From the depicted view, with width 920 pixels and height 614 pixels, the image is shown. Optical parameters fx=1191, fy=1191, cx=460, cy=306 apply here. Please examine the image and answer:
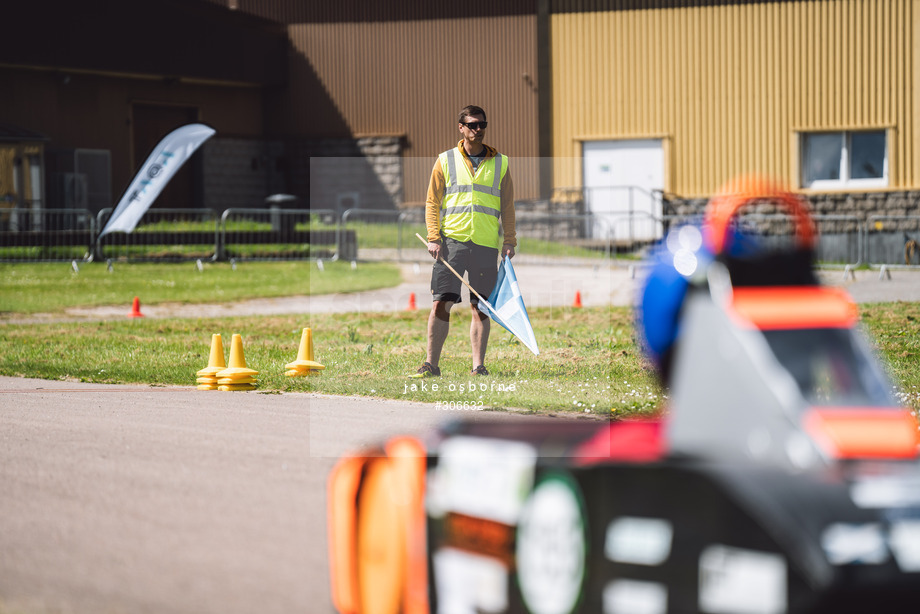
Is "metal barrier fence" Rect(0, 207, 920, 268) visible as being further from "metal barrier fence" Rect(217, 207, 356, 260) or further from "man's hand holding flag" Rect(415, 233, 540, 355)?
"man's hand holding flag" Rect(415, 233, 540, 355)

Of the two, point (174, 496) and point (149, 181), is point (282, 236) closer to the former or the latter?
point (149, 181)

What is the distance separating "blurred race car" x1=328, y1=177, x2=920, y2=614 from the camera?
2914mm

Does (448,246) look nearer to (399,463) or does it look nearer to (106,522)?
(106,522)

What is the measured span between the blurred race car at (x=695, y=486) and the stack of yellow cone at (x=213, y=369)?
5843mm

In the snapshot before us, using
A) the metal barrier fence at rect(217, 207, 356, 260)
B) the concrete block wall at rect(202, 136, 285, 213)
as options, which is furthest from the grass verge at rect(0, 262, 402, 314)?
the concrete block wall at rect(202, 136, 285, 213)

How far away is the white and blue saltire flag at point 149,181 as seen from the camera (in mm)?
21031

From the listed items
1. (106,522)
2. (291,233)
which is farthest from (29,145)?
(106,522)

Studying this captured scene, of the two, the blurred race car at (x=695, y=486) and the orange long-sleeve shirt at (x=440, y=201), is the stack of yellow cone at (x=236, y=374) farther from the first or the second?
the blurred race car at (x=695, y=486)

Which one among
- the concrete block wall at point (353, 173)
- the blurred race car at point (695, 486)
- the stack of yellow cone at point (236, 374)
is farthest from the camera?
the concrete block wall at point (353, 173)

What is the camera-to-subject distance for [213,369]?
31.9 feet

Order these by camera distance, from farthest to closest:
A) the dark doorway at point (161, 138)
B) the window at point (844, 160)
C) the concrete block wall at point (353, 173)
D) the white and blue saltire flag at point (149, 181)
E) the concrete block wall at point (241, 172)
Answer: the concrete block wall at point (353, 173) → the concrete block wall at point (241, 172) → the dark doorway at point (161, 138) → the window at point (844, 160) → the white and blue saltire flag at point (149, 181)

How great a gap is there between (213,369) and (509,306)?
2.51 metres

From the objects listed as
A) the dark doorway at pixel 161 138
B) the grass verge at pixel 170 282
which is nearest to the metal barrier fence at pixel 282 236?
the grass verge at pixel 170 282

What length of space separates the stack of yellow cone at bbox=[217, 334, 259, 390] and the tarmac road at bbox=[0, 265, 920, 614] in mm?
219
